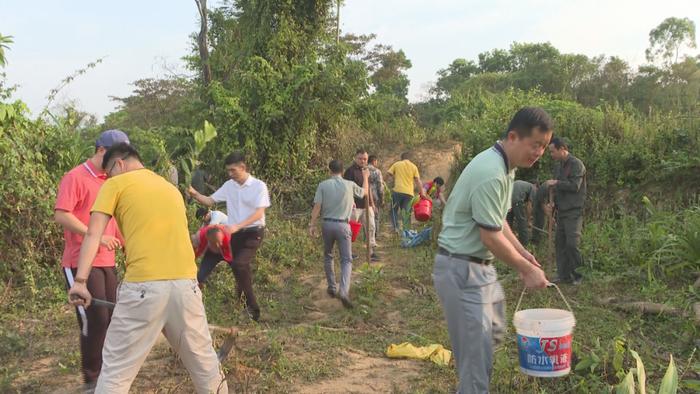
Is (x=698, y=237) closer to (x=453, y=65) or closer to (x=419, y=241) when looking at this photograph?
(x=419, y=241)

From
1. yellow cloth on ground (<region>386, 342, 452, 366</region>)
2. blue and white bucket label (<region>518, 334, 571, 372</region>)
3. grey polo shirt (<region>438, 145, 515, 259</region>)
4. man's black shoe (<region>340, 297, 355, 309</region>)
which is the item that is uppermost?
grey polo shirt (<region>438, 145, 515, 259</region>)

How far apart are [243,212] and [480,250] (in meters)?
3.41

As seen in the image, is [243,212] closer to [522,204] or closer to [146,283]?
[146,283]

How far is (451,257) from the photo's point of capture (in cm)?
289

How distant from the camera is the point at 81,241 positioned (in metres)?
3.81

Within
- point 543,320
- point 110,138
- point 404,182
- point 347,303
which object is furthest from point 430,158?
point 543,320

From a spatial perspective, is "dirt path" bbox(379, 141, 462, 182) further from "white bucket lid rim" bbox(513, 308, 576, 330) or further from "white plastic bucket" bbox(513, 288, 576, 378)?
"white plastic bucket" bbox(513, 288, 576, 378)

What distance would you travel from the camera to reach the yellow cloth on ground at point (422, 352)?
4.63 metres

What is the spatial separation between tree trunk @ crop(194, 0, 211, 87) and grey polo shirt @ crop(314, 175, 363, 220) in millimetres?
9015

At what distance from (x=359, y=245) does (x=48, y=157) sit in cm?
541

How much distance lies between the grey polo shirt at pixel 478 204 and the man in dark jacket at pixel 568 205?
14.4 feet

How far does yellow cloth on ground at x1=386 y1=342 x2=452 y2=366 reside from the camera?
15.2 ft

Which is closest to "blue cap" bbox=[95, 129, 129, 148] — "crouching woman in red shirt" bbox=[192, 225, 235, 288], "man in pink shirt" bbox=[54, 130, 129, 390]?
"man in pink shirt" bbox=[54, 130, 129, 390]

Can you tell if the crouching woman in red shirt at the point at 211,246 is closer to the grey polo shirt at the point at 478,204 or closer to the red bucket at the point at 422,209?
the grey polo shirt at the point at 478,204
